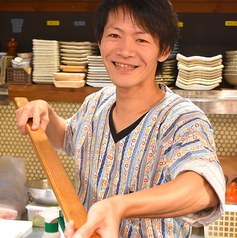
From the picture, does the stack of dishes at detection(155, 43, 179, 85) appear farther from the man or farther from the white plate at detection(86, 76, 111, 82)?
the man

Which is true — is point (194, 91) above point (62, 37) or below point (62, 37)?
below


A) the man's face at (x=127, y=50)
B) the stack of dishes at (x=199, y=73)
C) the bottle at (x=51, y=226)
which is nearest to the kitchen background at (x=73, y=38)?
the stack of dishes at (x=199, y=73)

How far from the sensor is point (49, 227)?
6.02ft

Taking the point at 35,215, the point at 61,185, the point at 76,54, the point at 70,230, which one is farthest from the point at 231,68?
the point at 70,230

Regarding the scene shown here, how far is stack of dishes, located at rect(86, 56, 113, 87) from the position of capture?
8.14ft

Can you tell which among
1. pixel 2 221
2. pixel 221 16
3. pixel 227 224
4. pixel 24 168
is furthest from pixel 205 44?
pixel 2 221

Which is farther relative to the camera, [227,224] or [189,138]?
[227,224]

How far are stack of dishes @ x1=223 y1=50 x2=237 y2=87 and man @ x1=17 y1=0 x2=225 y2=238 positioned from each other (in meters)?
1.10

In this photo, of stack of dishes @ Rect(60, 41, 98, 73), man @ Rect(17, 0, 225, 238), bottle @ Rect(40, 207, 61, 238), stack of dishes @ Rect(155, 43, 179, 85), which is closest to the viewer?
man @ Rect(17, 0, 225, 238)

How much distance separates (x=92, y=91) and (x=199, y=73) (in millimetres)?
589

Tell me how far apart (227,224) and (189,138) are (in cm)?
137

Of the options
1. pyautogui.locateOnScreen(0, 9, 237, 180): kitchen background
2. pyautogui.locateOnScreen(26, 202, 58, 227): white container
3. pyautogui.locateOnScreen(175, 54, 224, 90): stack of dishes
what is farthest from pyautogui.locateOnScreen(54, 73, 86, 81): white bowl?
pyautogui.locateOnScreen(26, 202, 58, 227): white container

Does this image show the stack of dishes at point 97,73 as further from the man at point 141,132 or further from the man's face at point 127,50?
the man's face at point 127,50

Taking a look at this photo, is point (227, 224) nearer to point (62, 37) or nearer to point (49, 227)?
point (49, 227)
